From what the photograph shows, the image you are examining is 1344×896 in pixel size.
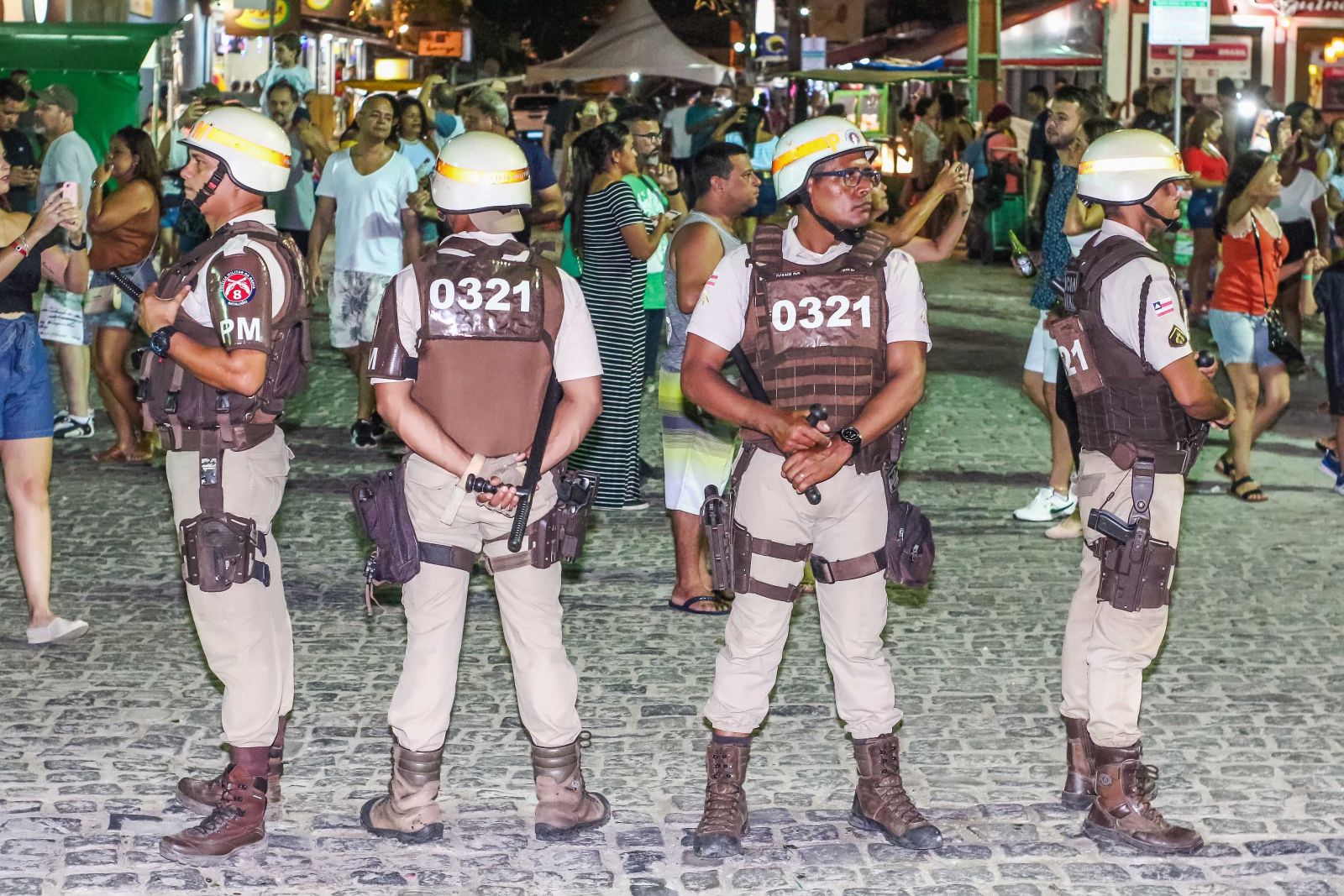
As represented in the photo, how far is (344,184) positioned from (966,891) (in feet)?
23.7

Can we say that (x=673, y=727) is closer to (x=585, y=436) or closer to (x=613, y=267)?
(x=585, y=436)

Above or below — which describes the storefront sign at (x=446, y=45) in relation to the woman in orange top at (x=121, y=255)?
above

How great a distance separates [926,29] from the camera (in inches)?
1671

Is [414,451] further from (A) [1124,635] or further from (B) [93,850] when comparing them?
(A) [1124,635]

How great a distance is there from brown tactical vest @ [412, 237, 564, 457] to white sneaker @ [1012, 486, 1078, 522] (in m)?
4.87

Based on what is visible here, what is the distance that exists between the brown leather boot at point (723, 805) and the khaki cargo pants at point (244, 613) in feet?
4.19

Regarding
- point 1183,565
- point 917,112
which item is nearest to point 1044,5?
point 917,112

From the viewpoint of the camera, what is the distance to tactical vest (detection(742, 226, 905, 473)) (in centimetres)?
500

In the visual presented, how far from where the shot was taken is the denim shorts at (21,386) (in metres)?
6.76

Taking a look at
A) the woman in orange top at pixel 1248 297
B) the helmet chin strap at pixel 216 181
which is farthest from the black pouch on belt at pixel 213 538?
the woman in orange top at pixel 1248 297

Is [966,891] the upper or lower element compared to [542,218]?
lower

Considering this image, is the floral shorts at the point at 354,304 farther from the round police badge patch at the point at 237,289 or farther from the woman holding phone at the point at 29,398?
the round police badge patch at the point at 237,289

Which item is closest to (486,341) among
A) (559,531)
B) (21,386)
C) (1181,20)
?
(559,531)

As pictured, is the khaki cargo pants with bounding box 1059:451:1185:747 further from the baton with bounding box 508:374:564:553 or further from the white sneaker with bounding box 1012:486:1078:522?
the white sneaker with bounding box 1012:486:1078:522
